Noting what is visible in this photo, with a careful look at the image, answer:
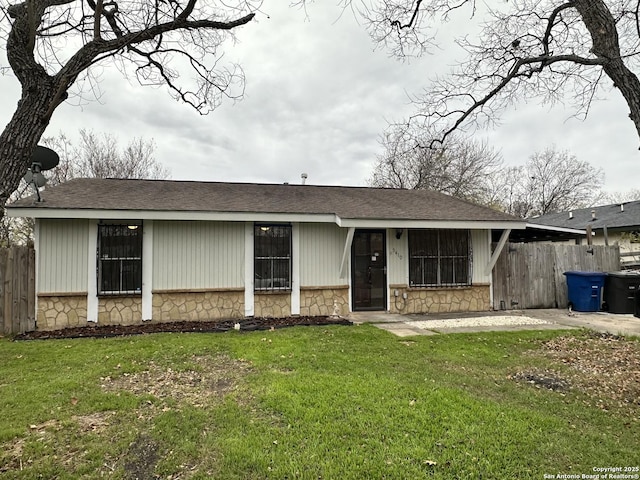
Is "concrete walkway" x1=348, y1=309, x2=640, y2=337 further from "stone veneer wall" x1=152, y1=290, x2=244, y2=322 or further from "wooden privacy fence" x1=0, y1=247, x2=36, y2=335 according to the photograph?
"wooden privacy fence" x1=0, y1=247, x2=36, y2=335

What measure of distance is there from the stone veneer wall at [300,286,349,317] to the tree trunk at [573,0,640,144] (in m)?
6.14

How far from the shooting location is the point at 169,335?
6.62 m

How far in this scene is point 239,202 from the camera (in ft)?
27.7

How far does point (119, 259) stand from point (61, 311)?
142 centimetres

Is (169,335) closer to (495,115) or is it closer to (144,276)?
(144,276)

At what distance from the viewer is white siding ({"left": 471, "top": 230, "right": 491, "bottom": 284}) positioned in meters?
9.55

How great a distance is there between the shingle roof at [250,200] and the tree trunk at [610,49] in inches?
182

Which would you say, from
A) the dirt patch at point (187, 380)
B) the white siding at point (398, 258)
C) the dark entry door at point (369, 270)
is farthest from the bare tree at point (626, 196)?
the dirt patch at point (187, 380)

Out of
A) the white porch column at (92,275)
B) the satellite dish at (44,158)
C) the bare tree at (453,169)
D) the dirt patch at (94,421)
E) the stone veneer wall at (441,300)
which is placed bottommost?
the dirt patch at (94,421)

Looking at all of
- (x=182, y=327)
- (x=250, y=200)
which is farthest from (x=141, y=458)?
(x=250, y=200)

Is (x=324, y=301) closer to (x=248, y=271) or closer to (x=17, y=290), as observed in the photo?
(x=248, y=271)

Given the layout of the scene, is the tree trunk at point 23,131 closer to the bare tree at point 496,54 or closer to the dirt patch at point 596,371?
the bare tree at point 496,54

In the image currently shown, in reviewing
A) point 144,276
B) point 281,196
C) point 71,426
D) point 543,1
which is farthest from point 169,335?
point 543,1

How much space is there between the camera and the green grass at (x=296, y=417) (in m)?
2.64
